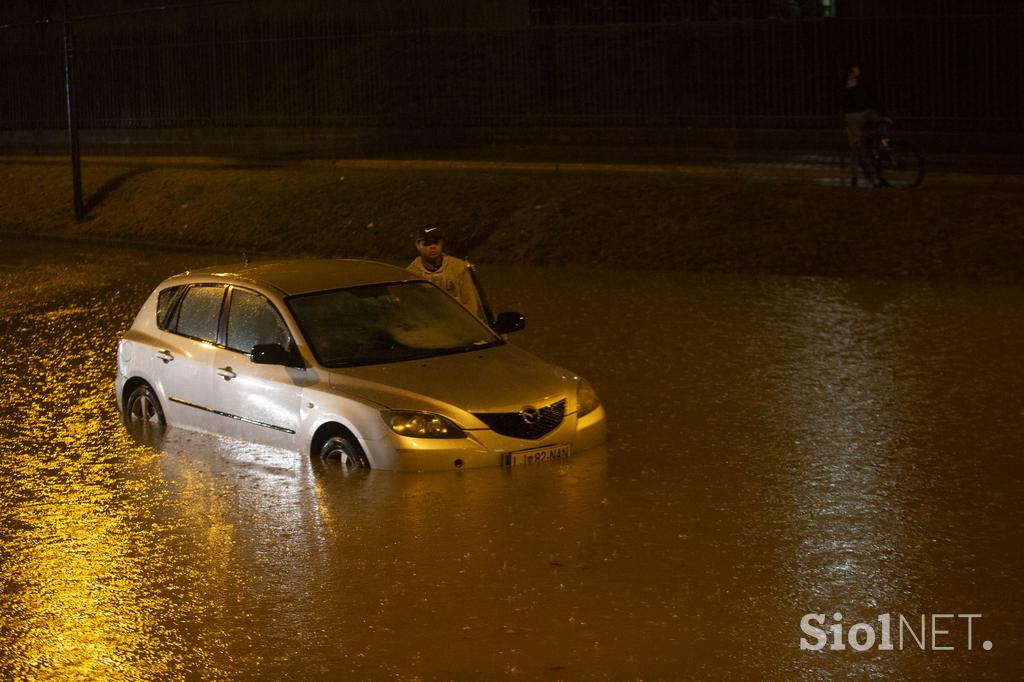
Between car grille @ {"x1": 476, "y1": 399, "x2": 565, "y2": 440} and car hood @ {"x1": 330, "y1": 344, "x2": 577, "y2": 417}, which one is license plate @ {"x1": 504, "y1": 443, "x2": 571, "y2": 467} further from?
car hood @ {"x1": 330, "y1": 344, "x2": 577, "y2": 417}

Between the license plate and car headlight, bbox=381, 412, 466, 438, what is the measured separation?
35 cm

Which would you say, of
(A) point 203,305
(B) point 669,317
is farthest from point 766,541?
(B) point 669,317

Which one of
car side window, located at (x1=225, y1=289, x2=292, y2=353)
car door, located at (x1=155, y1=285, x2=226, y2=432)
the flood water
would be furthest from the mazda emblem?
car door, located at (x1=155, y1=285, x2=226, y2=432)

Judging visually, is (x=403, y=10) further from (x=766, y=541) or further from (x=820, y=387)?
(x=766, y=541)

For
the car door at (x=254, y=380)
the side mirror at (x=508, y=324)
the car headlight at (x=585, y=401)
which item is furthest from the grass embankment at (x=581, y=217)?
the car door at (x=254, y=380)

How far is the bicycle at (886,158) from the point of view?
Result: 69.1ft

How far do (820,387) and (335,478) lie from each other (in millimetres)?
4405

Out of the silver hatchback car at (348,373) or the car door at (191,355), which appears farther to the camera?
the car door at (191,355)

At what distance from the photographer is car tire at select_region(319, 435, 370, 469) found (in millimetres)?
9602

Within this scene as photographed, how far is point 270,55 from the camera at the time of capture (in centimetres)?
4338

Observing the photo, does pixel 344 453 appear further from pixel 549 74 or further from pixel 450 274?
pixel 549 74

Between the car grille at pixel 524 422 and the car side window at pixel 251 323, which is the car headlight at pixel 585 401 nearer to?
the car grille at pixel 524 422

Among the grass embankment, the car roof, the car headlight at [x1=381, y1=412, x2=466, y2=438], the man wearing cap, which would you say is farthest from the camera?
the grass embankment

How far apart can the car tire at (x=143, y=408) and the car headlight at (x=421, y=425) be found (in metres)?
2.68
